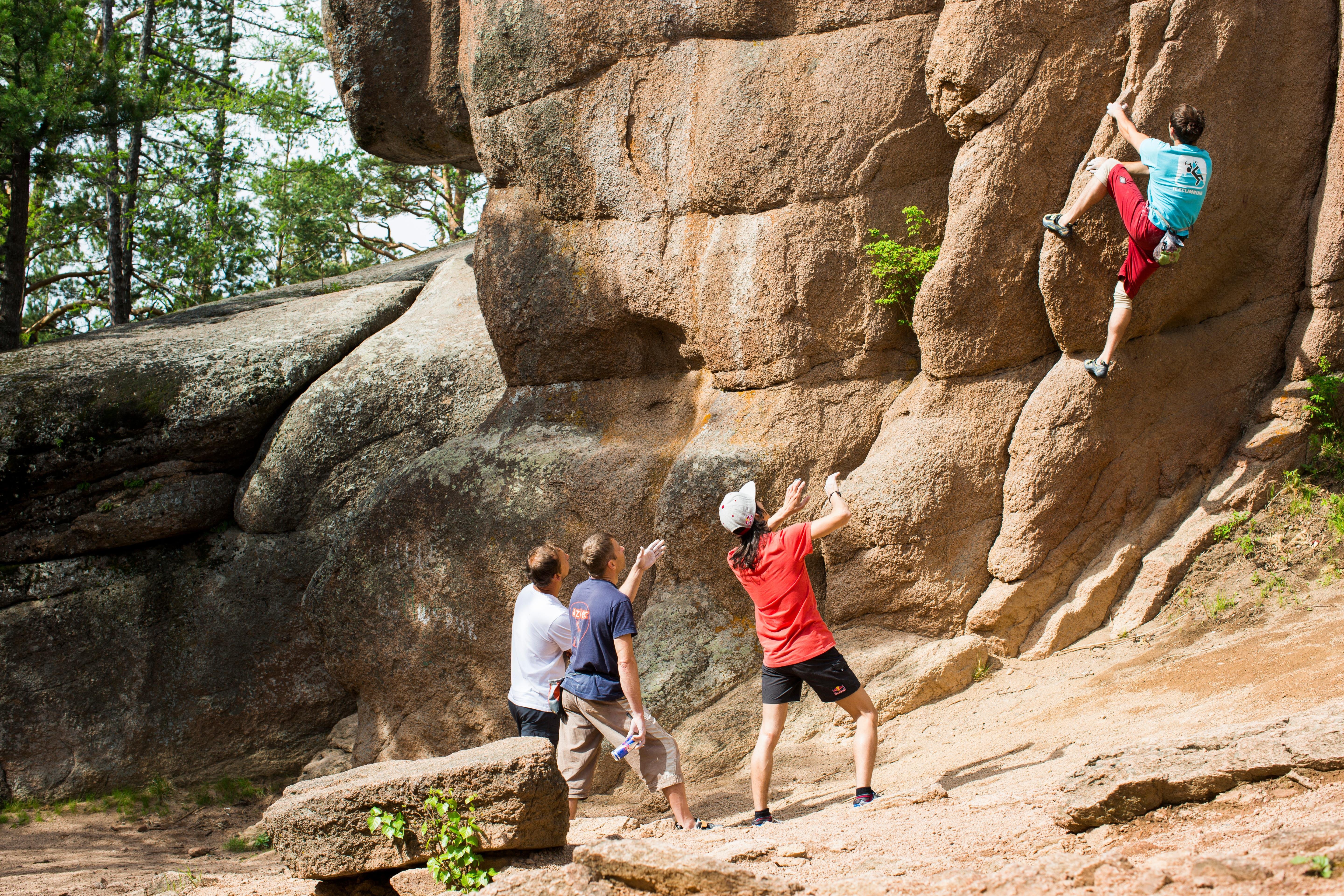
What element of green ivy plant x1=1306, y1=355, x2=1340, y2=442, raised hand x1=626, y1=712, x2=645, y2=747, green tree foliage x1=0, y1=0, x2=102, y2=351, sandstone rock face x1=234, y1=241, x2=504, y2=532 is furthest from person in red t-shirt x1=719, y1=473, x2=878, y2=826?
green tree foliage x1=0, y1=0, x2=102, y2=351

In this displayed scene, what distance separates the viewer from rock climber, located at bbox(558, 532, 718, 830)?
532 centimetres

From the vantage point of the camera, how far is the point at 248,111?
19.2 meters

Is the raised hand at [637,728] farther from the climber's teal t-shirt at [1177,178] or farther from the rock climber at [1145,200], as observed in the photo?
the climber's teal t-shirt at [1177,178]

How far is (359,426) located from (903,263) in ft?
18.2

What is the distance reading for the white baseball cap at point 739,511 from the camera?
5379 mm

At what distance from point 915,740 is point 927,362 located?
101 inches

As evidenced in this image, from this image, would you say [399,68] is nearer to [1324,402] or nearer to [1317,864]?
[1324,402]

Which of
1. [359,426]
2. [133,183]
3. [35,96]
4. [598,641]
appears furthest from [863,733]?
[133,183]

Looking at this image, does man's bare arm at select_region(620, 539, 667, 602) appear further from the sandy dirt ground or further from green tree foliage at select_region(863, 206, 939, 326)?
green tree foliage at select_region(863, 206, 939, 326)

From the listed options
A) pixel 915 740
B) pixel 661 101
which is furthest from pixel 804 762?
pixel 661 101

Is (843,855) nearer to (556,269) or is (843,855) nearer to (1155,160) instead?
(1155,160)

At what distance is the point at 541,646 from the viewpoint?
5840 millimetres

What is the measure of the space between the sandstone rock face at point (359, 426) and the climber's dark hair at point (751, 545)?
194 inches

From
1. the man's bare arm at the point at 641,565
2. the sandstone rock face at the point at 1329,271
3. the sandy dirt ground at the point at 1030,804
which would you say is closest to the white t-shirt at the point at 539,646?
the man's bare arm at the point at 641,565
